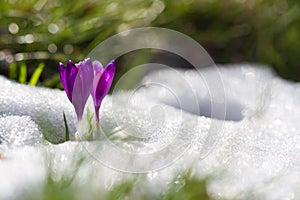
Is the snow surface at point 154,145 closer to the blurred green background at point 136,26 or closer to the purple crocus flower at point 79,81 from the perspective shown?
the purple crocus flower at point 79,81

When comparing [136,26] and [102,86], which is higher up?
[102,86]

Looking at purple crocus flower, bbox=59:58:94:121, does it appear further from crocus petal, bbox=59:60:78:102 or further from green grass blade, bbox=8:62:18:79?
green grass blade, bbox=8:62:18:79

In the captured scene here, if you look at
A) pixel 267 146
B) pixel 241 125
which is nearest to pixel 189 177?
pixel 267 146

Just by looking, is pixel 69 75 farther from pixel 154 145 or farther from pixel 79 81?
pixel 154 145

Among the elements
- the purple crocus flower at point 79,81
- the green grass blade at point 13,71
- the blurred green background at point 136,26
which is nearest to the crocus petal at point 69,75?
the purple crocus flower at point 79,81

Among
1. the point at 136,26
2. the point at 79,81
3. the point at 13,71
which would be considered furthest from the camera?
the point at 136,26

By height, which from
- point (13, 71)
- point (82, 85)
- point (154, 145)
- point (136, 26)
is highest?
point (82, 85)

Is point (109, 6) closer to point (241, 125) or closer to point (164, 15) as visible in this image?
point (164, 15)

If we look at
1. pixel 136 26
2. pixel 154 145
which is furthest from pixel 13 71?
pixel 154 145
